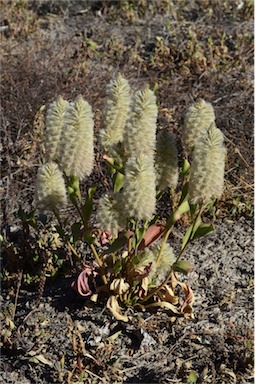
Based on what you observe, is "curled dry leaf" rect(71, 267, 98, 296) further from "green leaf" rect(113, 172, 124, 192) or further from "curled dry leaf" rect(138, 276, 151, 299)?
"green leaf" rect(113, 172, 124, 192)

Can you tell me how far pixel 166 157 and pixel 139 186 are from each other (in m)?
0.29

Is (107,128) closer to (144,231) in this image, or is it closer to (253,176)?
(144,231)

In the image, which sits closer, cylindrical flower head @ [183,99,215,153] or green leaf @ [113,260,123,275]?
cylindrical flower head @ [183,99,215,153]

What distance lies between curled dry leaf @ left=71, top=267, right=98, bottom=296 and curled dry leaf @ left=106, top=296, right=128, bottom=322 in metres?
0.13

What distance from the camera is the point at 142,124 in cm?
260

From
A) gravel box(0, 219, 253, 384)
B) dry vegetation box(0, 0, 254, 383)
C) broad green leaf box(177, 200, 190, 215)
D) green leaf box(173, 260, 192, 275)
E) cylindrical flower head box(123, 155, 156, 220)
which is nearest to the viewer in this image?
cylindrical flower head box(123, 155, 156, 220)

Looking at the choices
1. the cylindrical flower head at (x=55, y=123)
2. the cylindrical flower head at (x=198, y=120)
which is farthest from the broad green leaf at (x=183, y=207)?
the cylindrical flower head at (x=55, y=123)

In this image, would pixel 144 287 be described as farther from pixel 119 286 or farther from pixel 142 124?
pixel 142 124

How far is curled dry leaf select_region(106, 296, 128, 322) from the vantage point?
2.99m

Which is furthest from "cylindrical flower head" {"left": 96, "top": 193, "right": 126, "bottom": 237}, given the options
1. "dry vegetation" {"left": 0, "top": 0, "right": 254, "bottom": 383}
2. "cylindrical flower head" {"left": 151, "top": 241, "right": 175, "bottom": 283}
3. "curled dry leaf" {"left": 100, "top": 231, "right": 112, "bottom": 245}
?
"dry vegetation" {"left": 0, "top": 0, "right": 254, "bottom": 383}

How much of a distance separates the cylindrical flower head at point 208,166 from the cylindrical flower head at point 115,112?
372 mm

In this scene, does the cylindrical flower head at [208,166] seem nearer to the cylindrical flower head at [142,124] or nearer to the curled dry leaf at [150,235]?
the cylindrical flower head at [142,124]

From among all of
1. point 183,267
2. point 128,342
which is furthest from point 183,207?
point 128,342

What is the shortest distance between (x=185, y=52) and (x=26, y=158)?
1992 millimetres
